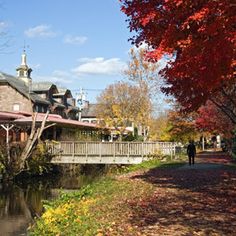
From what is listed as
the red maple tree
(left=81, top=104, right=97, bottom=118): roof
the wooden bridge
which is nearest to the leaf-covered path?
the red maple tree

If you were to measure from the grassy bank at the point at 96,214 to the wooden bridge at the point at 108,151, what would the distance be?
1682 centimetres

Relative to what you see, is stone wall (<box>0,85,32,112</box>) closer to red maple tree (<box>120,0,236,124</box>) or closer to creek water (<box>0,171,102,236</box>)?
creek water (<box>0,171,102,236</box>)

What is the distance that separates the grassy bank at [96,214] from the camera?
9219 mm

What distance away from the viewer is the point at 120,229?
890 cm

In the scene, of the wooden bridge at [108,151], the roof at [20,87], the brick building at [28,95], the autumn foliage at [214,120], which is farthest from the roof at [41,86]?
the autumn foliage at [214,120]

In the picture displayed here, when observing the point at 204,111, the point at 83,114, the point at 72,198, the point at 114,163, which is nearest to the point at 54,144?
the point at 114,163

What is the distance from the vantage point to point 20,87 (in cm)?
5403

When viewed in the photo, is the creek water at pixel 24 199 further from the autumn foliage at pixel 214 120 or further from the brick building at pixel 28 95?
the brick building at pixel 28 95

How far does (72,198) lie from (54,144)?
20.0 m

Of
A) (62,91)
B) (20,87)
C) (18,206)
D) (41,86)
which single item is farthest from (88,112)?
(18,206)

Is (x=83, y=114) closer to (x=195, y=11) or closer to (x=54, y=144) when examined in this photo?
Result: (x=54, y=144)

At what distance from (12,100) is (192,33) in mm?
45294

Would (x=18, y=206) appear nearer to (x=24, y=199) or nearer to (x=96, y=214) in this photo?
(x=24, y=199)

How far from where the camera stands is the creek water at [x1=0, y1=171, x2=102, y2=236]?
1535 centimetres
